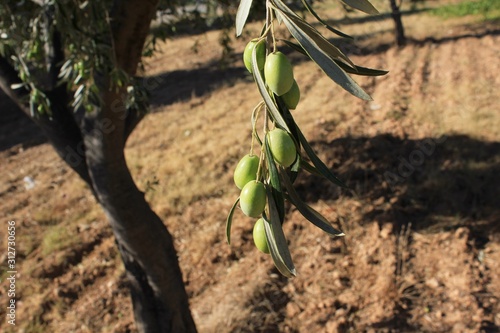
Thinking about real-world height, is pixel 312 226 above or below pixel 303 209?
below

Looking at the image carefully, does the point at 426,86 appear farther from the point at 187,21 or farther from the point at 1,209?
the point at 1,209

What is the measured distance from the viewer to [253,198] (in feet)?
1.97

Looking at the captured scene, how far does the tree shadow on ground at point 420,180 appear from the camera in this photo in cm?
419

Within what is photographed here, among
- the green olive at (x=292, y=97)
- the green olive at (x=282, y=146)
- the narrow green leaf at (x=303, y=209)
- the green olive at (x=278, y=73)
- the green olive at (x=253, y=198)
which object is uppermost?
the green olive at (x=278, y=73)

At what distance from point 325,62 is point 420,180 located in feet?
15.2

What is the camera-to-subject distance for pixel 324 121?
6.49 metres

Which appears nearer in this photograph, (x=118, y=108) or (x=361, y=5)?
(x=361, y=5)

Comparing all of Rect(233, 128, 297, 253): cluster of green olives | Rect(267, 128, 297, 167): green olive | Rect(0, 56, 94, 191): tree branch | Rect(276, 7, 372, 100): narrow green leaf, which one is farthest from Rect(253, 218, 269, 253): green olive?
Rect(0, 56, 94, 191): tree branch

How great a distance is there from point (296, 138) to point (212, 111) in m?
7.05

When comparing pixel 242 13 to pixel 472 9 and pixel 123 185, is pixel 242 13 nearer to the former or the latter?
pixel 123 185

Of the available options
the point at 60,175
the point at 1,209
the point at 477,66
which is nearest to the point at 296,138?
the point at 1,209

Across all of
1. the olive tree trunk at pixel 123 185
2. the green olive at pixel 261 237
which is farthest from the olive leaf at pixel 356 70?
the olive tree trunk at pixel 123 185

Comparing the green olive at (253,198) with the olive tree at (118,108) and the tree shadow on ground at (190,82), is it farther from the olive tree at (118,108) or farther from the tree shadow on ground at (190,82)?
the tree shadow on ground at (190,82)

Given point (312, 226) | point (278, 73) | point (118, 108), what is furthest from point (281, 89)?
point (312, 226)
